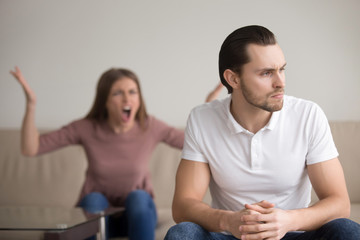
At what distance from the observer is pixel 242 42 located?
140 cm

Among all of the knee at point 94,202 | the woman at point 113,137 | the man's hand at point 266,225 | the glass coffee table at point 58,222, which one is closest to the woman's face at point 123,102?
the woman at point 113,137

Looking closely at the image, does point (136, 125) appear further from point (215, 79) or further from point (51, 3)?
point (51, 3)

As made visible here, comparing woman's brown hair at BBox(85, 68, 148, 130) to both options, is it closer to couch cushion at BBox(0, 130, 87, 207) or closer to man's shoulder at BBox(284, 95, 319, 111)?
couch cushion at BBox(0, 130, 87, 207)

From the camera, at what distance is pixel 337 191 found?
130 centimetres

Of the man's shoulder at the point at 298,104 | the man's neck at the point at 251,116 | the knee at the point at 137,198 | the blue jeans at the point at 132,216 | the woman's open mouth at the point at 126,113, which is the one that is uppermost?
the man's shoulder at the point at 298,104

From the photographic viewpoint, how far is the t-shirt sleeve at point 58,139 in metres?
2.41

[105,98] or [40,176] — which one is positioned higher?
[105,98]

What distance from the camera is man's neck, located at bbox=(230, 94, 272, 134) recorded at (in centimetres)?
142

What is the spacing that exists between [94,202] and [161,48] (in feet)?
3.90

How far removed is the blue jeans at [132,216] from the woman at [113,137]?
7 cm

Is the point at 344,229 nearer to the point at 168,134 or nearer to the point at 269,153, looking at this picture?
the point at 269,153

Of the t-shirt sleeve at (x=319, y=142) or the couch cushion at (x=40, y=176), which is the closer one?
the t-shirt sleeve at (x=319, y=142)

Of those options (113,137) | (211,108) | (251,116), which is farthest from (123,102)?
(251,116)

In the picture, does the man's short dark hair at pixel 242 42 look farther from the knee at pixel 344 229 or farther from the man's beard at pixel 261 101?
the knee at pixel 344 229
